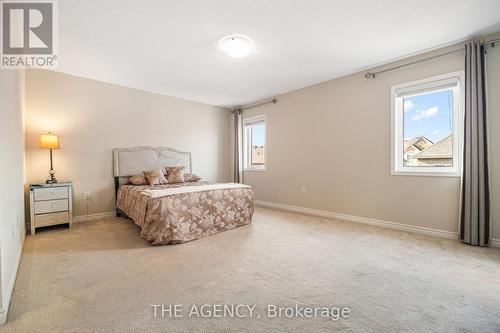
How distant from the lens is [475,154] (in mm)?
2648

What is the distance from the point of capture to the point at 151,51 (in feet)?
9.89

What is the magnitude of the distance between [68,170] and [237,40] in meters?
3.46

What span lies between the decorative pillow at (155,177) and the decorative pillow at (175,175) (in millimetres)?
138

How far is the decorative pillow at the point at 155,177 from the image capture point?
413 centimetres

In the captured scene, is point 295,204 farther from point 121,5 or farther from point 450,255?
point 121,5

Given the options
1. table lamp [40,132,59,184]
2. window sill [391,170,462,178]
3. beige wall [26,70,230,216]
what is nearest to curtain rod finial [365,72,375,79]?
window sill [391,170,462,178]

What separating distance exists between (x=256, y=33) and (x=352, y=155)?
2.48 meters

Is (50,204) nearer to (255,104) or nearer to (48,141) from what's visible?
(48,141)

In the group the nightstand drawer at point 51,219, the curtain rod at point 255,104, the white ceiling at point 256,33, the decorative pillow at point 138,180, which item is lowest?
the nightstand drawer at point 51,219

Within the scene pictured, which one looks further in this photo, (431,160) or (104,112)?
(104,112)

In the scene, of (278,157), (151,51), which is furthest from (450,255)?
(151,51)

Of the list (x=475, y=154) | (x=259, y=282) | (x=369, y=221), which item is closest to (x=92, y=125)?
(x=259, y=282)

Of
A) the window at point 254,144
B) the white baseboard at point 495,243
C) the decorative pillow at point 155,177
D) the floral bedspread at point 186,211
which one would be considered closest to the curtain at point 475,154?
the white baseboard at point 495,243

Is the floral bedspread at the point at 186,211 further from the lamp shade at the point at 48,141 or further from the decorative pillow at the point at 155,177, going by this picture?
the lamp shade at the point at 48,141
